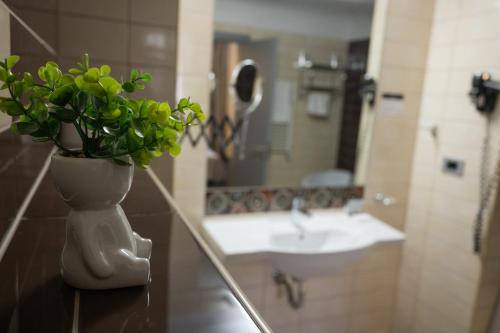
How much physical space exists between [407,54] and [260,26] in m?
0.84

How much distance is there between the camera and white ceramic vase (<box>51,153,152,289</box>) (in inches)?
19.8

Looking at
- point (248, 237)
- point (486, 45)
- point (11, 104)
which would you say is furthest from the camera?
point (486, 45)

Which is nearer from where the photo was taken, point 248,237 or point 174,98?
point 174,98

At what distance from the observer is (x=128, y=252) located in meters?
0.55

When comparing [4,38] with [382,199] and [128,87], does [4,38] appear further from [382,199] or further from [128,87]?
[382,199]

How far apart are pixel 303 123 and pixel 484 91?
873 mm

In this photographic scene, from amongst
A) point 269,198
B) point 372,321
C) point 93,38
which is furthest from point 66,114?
point 372,321

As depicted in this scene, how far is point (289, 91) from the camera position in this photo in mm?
2115

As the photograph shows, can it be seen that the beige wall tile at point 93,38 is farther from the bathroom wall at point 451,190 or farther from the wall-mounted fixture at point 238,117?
the bathroom wall at point 451,190

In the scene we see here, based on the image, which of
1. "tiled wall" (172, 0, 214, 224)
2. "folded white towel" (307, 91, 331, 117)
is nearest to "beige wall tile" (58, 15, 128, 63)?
"tiled wall" (172, 0, 214, 224)

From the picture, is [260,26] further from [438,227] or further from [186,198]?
[438,227]

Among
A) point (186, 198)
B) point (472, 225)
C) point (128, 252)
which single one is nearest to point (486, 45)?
point (472, 225)

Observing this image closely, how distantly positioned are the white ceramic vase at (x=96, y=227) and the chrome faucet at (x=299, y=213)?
1.46 metres

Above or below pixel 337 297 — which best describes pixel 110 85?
above
